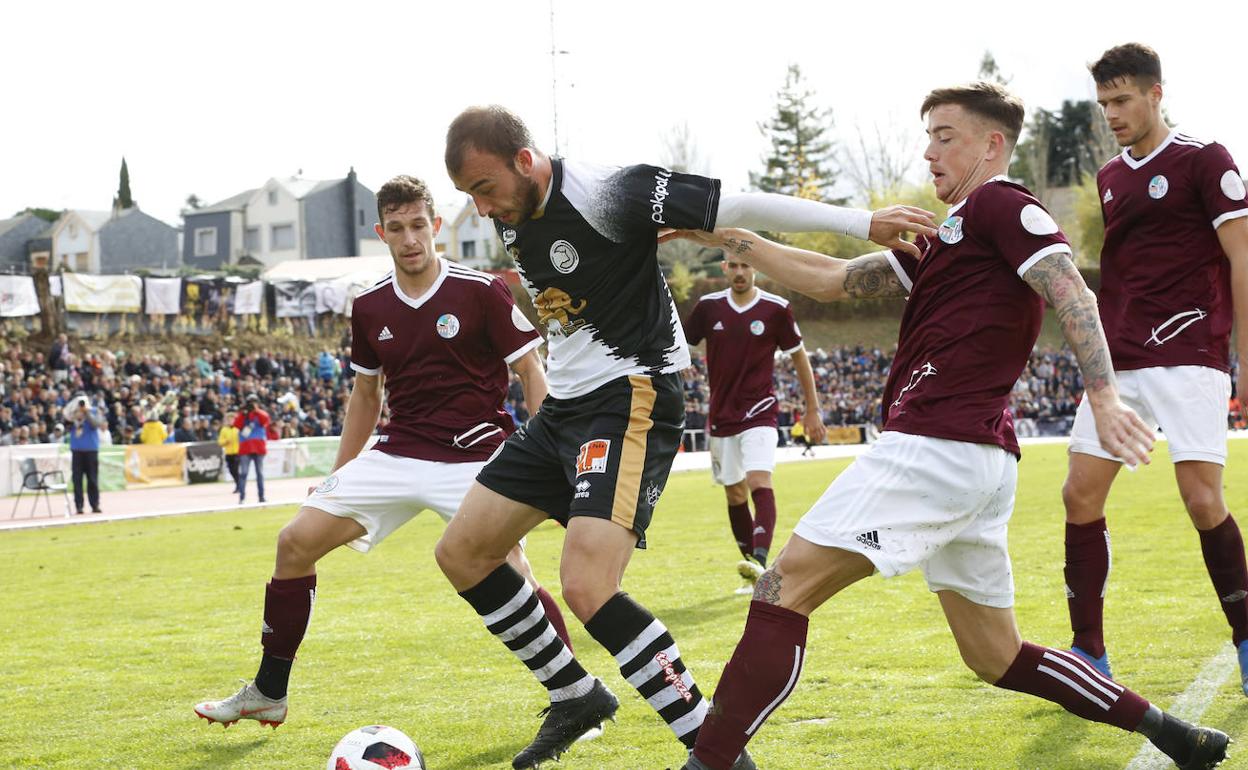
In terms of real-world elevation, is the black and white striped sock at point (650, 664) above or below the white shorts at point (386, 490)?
below

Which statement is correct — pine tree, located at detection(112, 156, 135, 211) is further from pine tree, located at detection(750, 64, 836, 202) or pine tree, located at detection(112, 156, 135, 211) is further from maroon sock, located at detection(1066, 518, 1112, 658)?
maroon sock, located at detection(1066, 518, 1112, 658)

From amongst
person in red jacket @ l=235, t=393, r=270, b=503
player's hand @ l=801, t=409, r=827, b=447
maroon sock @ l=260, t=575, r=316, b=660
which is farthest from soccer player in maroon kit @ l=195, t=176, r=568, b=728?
person in red jacket @ l=235, t=393, r=270, b=503

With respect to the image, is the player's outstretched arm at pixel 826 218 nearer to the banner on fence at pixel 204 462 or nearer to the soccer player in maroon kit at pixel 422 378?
the soccer player in maroon kit at pixel 422 378

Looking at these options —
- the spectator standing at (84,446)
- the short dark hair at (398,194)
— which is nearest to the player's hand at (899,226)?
the short dark hair at (398,194)

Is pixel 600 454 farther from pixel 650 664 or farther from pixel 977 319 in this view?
pixel 977 319

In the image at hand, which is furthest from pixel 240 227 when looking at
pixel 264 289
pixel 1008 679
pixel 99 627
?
pixel 1008 679

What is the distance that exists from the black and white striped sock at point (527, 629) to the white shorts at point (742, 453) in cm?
542

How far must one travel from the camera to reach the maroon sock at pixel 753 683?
11.5ft

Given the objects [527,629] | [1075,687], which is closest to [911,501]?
[1075,687]

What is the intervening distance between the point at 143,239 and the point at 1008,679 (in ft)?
311

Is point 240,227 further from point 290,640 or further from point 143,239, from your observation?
point 290,640

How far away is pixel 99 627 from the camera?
896 cm

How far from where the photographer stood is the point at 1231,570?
5.46 meters

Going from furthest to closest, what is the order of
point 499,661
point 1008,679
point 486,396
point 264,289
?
point 264,289 < point 499,661 < point 486,396 < point 1008,679
